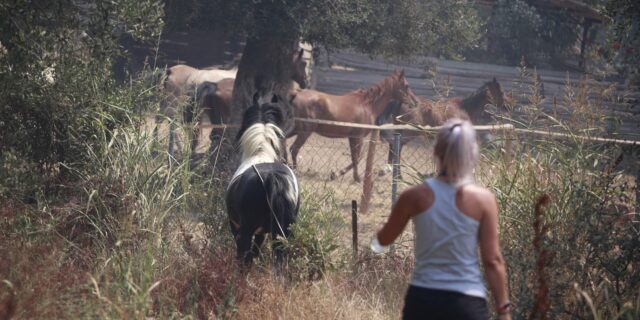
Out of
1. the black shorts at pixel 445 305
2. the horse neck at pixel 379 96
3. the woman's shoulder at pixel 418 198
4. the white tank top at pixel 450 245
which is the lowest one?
the horse neck at pixel 379 96

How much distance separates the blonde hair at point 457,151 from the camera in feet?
11.3

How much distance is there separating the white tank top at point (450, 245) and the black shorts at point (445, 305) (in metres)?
0.03

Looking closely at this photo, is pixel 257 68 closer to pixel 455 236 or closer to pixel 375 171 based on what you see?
pixel 375 171

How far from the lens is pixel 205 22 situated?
11742 millimetres

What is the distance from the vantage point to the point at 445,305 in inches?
135

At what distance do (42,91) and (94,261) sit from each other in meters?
1.58

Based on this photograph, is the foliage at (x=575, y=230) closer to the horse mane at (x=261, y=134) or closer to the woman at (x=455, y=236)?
the woman at (x=455, y=236)

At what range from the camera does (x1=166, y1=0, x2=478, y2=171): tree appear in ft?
35.7

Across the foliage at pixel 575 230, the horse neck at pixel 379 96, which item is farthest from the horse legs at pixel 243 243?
the horse neck at pixel 379 96

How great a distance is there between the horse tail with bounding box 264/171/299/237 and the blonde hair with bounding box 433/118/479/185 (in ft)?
8.05

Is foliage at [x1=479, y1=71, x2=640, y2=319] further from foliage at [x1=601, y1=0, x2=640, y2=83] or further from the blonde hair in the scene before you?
the blonde hair

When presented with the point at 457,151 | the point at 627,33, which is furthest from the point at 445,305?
the point at 627,33

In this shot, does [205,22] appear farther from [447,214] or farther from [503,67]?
[503,67]

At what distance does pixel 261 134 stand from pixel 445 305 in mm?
3287
